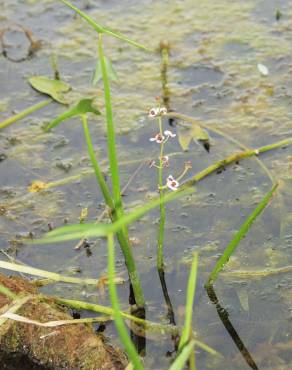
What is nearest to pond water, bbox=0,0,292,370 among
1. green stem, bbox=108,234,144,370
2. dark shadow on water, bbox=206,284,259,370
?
dark shadow on water, bbox=206,284,259,370

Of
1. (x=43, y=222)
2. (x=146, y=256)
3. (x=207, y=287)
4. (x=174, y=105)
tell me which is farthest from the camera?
(x=174, y=105)

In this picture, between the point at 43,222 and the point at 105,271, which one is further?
the point at 43,222

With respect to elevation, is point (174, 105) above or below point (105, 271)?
above

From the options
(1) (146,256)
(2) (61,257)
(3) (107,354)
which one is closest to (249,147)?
(1) (146,256)

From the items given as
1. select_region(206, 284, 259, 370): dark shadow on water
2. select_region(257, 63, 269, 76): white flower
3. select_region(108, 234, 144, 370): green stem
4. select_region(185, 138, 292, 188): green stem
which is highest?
select_region(108, 234, 144, 370): green stem

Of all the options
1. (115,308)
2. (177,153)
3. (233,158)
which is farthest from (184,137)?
(115,308)

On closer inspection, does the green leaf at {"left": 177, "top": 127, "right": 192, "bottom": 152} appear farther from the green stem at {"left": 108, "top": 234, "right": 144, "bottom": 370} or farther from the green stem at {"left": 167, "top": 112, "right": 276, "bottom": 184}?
the green stem at {"left": 108, "top": 234, "right": 144, "bottom": 370}

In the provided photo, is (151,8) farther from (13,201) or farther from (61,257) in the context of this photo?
(61,257)
